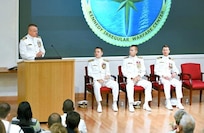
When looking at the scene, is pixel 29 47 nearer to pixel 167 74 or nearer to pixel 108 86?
pixel 108 86

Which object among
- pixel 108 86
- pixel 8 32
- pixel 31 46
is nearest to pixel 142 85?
pixel 108 86

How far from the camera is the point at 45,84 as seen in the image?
6590 millimetres

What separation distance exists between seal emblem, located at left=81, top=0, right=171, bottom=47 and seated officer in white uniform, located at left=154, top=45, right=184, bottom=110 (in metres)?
0.90

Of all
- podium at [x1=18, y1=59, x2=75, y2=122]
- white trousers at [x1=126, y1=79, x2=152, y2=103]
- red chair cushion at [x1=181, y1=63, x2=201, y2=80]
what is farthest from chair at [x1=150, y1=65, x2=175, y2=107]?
podium at [x1=18, y1=59, x2=75, y2=122]

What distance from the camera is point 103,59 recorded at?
866 cm

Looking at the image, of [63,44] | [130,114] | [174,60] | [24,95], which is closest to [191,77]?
[174,60]

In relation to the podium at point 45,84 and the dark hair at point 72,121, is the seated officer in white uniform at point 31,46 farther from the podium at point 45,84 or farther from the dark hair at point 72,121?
the dark hair at point 72,121

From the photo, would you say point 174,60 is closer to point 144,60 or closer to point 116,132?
point 144,60

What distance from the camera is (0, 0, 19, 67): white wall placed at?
855 cm

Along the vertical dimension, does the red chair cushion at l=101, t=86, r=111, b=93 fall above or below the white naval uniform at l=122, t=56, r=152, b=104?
below

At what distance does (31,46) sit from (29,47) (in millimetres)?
44

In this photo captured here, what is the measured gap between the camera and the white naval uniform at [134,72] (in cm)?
832

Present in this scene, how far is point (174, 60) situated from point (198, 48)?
0.72 metres

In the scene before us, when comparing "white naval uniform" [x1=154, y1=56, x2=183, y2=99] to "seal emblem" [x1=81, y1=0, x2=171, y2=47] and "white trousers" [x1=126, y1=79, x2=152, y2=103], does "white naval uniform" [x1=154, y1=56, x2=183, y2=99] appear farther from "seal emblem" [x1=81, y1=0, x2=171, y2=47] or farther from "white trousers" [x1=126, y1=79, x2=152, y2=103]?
"seal emblem" [x1=81, y1=0, x2=171, y2=47]
